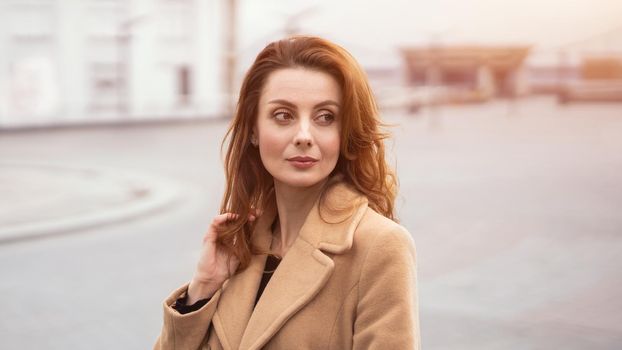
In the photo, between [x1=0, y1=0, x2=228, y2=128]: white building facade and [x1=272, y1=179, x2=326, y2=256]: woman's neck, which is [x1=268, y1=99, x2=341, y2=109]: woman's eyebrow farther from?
[x1=0, y1=0, x2=228, y2=128]: white building facade

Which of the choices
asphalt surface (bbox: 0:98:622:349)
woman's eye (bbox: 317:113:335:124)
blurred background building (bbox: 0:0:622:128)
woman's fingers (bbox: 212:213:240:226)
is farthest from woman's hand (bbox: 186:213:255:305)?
blurred background building (bbox: 0:0:622:128)

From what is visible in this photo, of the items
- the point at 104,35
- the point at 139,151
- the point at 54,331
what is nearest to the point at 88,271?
the point at 54,331

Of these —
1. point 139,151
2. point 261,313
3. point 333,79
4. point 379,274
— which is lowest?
point 139,151

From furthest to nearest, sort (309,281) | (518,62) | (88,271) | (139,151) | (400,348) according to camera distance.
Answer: (518,62)
(139,151)
(88,271)
(309,281)
(400,348)

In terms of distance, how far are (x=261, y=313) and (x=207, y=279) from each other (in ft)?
0.67

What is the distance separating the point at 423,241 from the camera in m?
8.95

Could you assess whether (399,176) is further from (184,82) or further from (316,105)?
(184,82)

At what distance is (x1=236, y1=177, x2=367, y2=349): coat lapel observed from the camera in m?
2.03

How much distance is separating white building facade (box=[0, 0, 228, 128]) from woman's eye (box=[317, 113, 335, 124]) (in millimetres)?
31787

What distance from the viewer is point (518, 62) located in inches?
1368

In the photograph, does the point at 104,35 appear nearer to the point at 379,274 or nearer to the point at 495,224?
the point at 495,224

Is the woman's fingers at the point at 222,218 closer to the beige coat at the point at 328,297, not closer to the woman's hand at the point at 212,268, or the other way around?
the woman's hand at the point at 212,268

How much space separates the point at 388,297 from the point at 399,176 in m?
13.5

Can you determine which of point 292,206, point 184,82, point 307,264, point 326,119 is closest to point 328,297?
point 307,264
